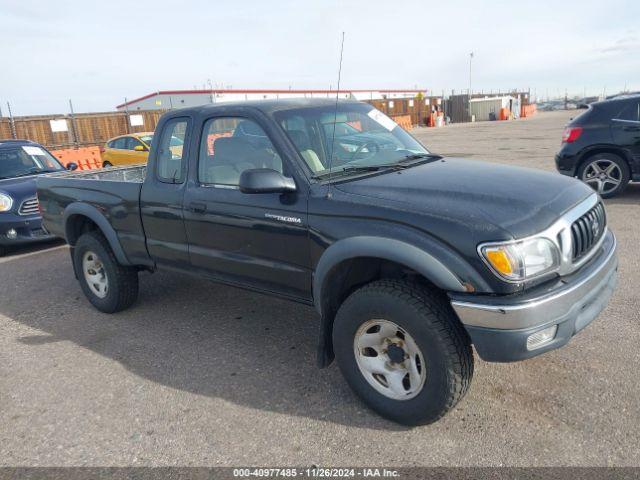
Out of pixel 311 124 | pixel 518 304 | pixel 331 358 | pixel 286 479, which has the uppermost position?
pixel 311 124

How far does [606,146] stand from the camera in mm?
8234

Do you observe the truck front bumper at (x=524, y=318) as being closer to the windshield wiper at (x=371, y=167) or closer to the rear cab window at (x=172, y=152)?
the windshield wiper at (x=371, y=167)

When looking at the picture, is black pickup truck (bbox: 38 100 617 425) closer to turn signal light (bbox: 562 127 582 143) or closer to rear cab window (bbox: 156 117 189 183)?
rear cab window (bbox: 156 117 189 183)

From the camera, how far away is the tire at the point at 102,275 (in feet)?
15.9

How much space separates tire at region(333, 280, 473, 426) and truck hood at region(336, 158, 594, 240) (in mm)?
479

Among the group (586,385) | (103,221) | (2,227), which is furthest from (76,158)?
(586,385)

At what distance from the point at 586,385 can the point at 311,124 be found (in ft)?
8.21

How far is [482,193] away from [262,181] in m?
1.29

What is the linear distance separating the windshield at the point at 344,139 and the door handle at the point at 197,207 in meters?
0.85

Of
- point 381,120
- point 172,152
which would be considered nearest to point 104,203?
point 172,152

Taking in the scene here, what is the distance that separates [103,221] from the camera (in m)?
4.71

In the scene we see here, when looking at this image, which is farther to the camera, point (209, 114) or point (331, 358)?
point (209, 114)

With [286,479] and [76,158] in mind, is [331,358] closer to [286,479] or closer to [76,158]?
[286,479]

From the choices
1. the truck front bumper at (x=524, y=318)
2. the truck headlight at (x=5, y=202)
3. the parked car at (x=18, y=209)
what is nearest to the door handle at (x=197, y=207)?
the truck front bumper at (x=524, y=318)
